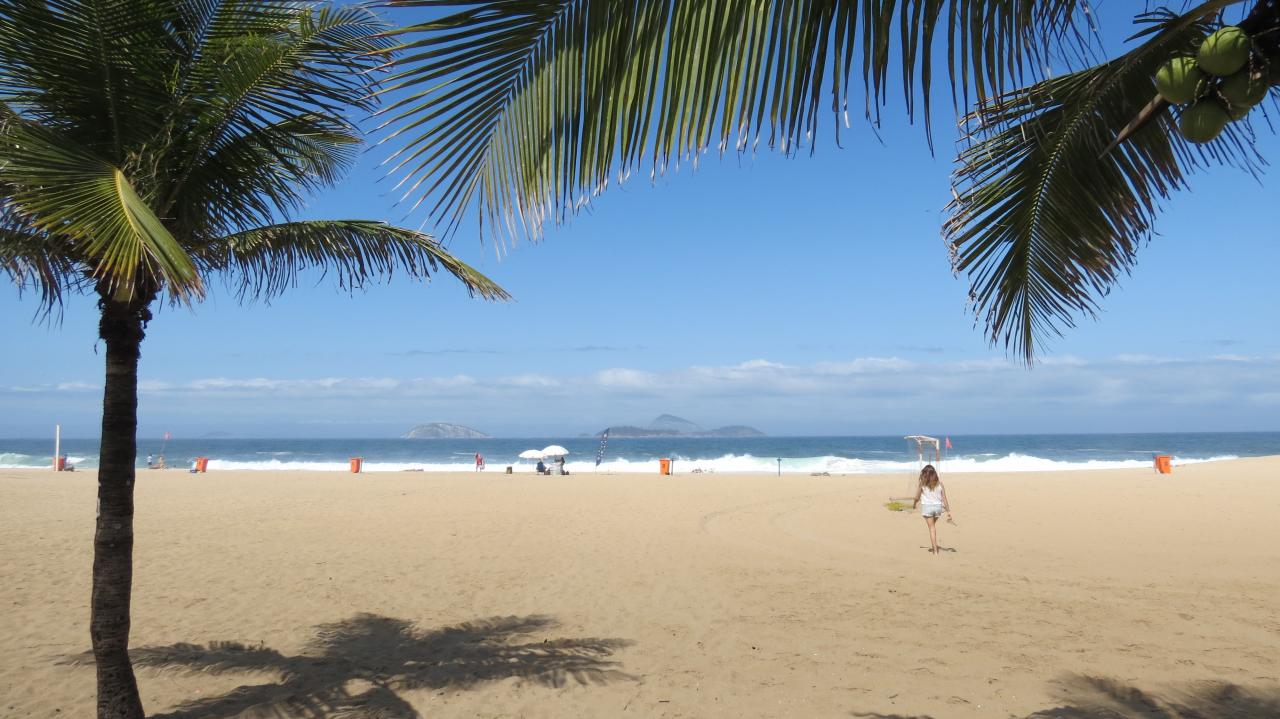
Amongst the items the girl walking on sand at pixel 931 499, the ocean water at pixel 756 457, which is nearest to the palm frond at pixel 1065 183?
the girl walking on sand at pixel 931 499

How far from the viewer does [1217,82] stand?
139cm

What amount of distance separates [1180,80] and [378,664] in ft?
19.4

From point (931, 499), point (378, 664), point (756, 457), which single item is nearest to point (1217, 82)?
point (378, 664)

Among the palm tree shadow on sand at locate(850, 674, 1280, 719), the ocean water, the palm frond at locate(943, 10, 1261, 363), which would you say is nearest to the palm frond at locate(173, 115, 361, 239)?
the palm frond at locate(943, 10, 1261, 363)

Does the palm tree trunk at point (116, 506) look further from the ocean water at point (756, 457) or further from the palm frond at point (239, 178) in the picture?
the ocean water at point (756, 457)

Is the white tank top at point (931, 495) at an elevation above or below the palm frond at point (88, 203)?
below

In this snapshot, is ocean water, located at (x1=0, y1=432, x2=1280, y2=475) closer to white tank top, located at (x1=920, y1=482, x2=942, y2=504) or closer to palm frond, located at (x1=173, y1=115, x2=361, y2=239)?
white tank top, located at (x1=920, y1=482, x2=942, y2=504)

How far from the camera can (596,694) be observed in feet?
16.6

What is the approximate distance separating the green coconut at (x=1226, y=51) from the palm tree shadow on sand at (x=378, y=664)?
499 cm

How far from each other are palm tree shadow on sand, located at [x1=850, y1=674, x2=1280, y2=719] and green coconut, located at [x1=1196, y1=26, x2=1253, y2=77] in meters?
4.14

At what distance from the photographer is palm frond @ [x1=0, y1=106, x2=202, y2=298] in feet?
8.12

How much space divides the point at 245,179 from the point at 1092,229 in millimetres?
3936

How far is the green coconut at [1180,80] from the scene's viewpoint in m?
1.39

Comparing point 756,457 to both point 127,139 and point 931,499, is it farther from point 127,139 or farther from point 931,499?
point 127,139
